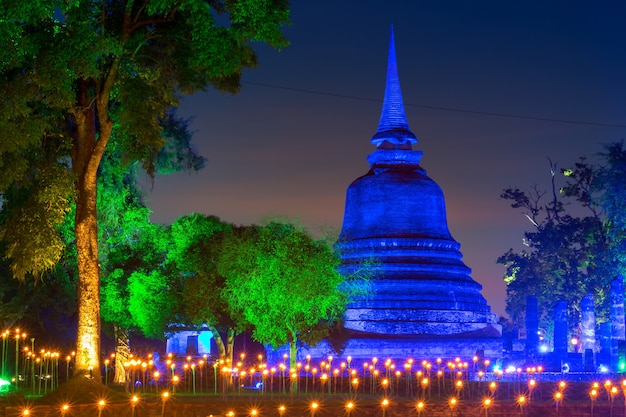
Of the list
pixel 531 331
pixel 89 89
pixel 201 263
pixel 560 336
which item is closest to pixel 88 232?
pixel 89 89

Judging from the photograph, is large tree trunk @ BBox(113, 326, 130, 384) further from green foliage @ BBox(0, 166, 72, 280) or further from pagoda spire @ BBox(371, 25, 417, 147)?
pagoda spire @ BBox(371, 25, 417, 147)

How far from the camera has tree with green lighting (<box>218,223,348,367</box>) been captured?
2970 cm

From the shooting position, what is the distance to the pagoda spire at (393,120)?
44.2 meters

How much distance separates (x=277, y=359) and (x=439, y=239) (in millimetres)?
9927

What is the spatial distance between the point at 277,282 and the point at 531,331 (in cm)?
1818

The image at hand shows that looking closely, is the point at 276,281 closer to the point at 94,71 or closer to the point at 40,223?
the point at 40,223

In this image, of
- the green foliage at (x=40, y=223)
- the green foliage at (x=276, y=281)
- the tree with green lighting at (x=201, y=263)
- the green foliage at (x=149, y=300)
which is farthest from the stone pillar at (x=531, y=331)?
the green foliage at (x=40, y=223)

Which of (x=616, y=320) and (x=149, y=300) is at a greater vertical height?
(x=149, y=300)

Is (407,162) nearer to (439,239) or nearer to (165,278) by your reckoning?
(439,239)

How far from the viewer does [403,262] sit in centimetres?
4153

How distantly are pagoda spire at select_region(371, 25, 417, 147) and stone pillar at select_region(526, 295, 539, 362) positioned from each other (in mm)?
9645

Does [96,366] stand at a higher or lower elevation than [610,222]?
lower

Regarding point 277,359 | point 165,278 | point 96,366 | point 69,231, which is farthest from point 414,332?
point 96,366

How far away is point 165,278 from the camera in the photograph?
31656mm
